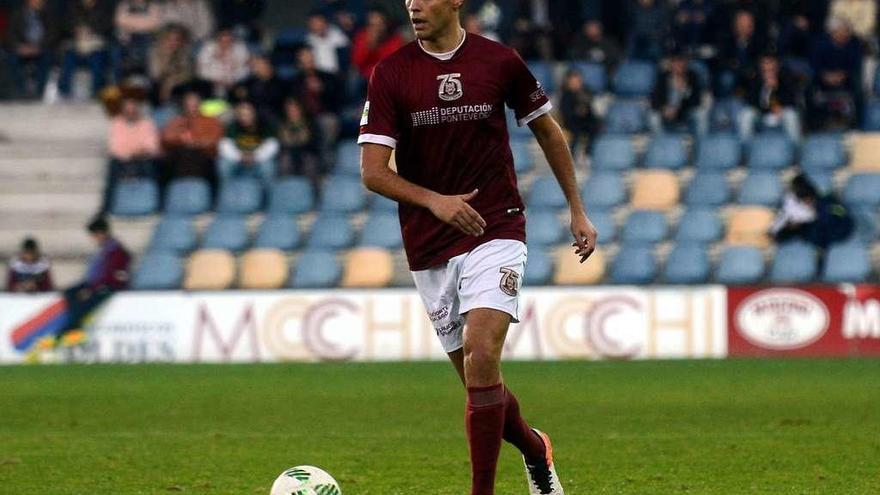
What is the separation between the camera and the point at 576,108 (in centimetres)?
2295

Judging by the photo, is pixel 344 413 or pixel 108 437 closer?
pixel 108 437

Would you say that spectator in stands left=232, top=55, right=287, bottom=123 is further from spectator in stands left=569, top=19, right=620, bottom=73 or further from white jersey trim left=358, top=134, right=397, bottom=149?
Result: white jersey trim left=358, top=134, right=397, bottom=149

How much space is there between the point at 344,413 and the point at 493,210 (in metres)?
6.54

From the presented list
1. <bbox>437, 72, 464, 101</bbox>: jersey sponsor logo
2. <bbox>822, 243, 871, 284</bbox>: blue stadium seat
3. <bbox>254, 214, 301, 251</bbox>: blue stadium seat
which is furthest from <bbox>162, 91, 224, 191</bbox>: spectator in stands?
<bbox>437, 72, 464, 101</bbox>: jersey sponsor logo

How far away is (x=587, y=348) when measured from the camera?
20266 millimetres

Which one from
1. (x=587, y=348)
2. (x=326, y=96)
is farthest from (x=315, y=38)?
(x=587, y=348)

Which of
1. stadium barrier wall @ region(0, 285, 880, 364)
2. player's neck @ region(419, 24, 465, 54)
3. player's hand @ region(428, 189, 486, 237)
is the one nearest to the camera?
player's hand @ region(428, 189, 486, 237)

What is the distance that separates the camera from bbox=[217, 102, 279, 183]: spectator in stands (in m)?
23.5

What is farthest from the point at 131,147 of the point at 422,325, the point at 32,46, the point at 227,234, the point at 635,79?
the point at 635,79

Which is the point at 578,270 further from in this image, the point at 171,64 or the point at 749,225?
the point at 171,64

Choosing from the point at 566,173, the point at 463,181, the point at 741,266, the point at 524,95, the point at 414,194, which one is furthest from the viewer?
the point at 741,266

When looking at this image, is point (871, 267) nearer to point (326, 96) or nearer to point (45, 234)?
point (326, 96)

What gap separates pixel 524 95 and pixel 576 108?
15.5 m

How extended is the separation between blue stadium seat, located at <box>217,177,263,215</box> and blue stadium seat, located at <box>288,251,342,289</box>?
1.42 meters
